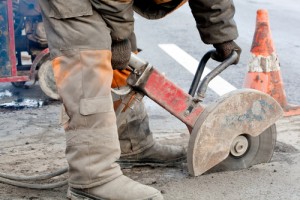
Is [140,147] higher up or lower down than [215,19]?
lower down

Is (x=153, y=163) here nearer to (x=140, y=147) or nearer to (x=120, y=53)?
(x=140, y=147)

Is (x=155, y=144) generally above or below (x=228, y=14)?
below

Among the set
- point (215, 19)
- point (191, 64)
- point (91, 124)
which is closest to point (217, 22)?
point (215, 19)

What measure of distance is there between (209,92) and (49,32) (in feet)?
11.1

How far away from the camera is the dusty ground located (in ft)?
11.4

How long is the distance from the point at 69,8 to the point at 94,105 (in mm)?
460

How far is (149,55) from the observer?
8180 millimetres

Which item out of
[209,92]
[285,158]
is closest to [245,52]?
[209,92]

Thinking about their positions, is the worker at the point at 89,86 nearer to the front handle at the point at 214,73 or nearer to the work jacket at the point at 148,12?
the work jacket at the point at 148,12

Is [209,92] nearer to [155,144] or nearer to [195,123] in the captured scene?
[155,144]

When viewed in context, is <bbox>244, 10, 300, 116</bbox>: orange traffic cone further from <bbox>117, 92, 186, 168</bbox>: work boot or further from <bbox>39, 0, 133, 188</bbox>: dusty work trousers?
<bbox>39, 0, 133, 188</bbox>: dusty work trousers

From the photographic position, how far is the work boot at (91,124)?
3047 mm

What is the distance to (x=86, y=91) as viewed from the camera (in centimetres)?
305

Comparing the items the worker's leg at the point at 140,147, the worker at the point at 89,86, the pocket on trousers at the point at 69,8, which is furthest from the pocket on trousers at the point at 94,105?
the worker's leg at the point at 140,147
